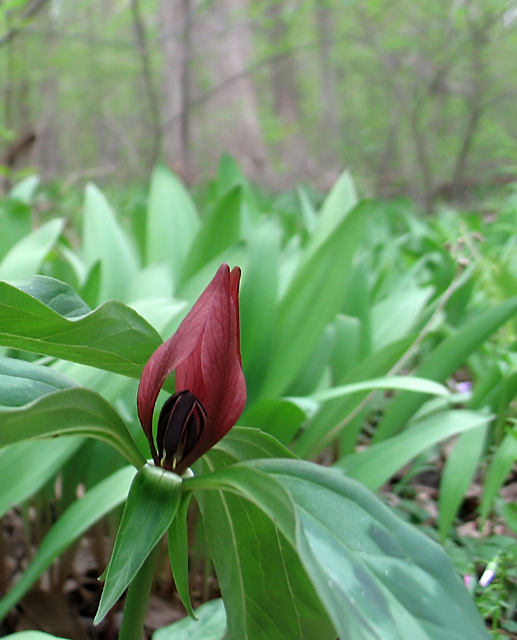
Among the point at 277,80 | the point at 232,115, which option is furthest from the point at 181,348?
the point at 277,80

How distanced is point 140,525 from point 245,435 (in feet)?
0.39

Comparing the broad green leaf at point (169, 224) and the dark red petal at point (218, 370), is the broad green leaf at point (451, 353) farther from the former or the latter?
the dark red petal at point (218, 370)

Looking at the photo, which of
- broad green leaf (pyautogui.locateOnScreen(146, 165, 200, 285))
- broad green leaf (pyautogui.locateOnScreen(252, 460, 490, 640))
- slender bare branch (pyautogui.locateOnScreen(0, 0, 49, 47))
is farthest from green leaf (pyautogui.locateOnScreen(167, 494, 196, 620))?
slender bare branch (pyautogui.locateOnScreen(0, 0, 49, 47))

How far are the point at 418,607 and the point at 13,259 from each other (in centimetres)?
112

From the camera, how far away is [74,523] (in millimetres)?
840

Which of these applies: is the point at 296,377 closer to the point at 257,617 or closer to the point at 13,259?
the point at 13,259

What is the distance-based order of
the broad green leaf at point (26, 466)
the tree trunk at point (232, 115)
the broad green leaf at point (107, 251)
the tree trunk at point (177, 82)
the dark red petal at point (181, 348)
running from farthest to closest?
the tree trunk at point (232, 115) < the tree trunk at point (177, 82) < the broad green leaf at point (107, 251) < the broad green leaf at point (26, 466) < the dark red petal at point (181, 348)

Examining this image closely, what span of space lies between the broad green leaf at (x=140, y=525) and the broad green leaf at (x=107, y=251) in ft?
3.07

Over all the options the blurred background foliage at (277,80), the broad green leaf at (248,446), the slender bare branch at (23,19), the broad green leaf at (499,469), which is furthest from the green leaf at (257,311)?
the slender bare branch at (23,19)

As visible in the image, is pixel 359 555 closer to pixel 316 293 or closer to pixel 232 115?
pixel 316 293

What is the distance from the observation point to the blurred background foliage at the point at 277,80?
3980 millimetres

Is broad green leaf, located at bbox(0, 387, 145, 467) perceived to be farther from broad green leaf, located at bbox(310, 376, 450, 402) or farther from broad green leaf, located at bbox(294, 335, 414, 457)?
broad green leaf, located at bbox(294, 335, 414, 457)

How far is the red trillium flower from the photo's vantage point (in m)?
0.45

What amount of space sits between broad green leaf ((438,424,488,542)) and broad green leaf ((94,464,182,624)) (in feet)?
2.51
